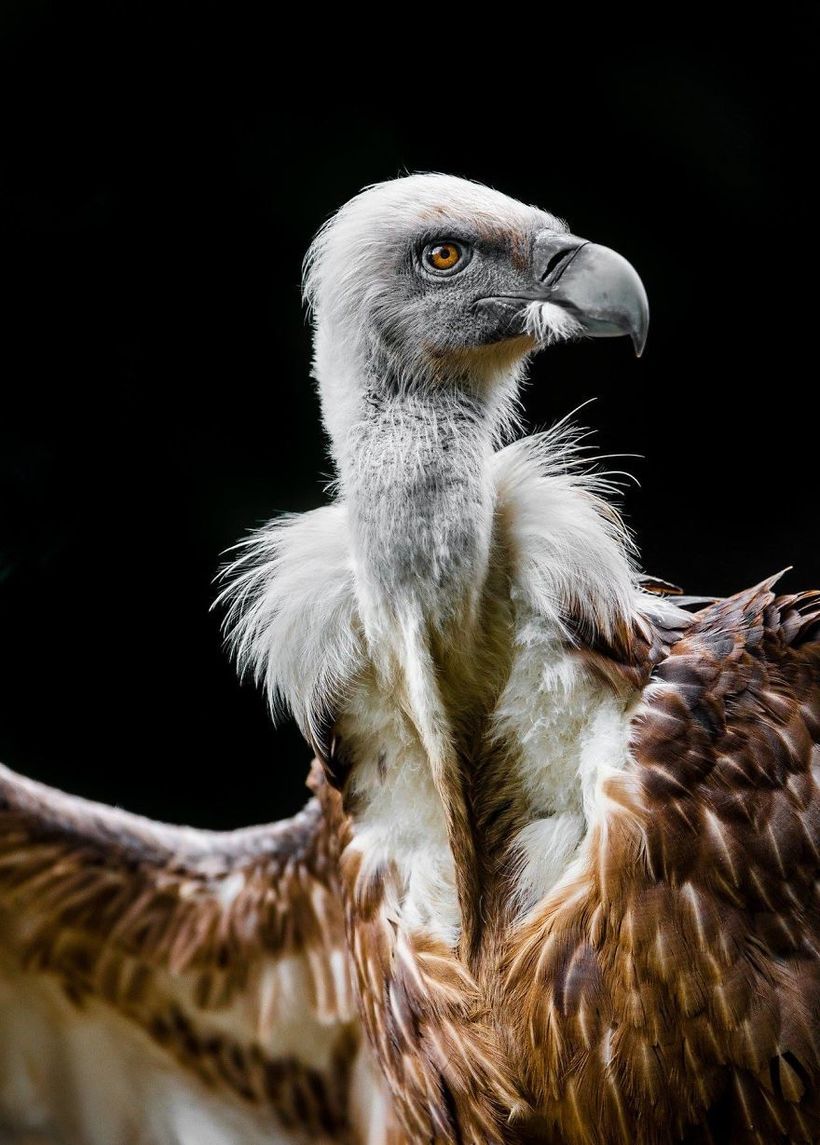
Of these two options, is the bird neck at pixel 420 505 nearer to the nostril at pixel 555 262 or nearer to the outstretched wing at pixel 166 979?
the nostril at pixel 555 262

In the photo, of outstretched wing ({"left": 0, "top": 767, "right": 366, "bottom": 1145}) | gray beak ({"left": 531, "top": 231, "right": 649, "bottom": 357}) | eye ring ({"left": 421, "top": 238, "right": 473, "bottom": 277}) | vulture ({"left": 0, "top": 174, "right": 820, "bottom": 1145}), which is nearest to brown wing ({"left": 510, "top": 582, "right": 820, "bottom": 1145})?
Answer: vulture ({"left": 0, "top": 174, "right": 820, "bottom": 1145})

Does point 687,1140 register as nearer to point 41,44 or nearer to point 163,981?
point 163,981

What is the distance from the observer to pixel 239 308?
2.46 meters

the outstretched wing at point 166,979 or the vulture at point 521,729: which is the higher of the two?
the vulture at point 521,729

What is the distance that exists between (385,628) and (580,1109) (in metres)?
0.60

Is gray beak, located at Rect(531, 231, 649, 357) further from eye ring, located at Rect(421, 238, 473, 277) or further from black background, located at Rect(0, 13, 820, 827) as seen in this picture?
black background, located at Rect(0, 13, 820, 827)

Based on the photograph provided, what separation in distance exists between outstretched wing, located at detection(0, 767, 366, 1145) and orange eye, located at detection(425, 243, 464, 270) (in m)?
1.01

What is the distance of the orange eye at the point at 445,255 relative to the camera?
1.53m

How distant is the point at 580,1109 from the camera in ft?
4.85

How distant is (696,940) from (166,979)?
115 cm

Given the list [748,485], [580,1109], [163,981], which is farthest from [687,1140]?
[748,485]

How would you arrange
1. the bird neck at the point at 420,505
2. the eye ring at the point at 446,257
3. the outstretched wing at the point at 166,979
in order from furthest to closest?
1. the outstretched wing at the point at 166,979
2. the eye ring at the point at 446,257
3. the bird neck at the point at 420,505

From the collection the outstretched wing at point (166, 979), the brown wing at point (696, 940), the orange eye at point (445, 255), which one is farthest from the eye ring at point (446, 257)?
the outstretched wing at point (166, 979)

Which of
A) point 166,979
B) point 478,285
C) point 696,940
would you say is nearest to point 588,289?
point 478,285
